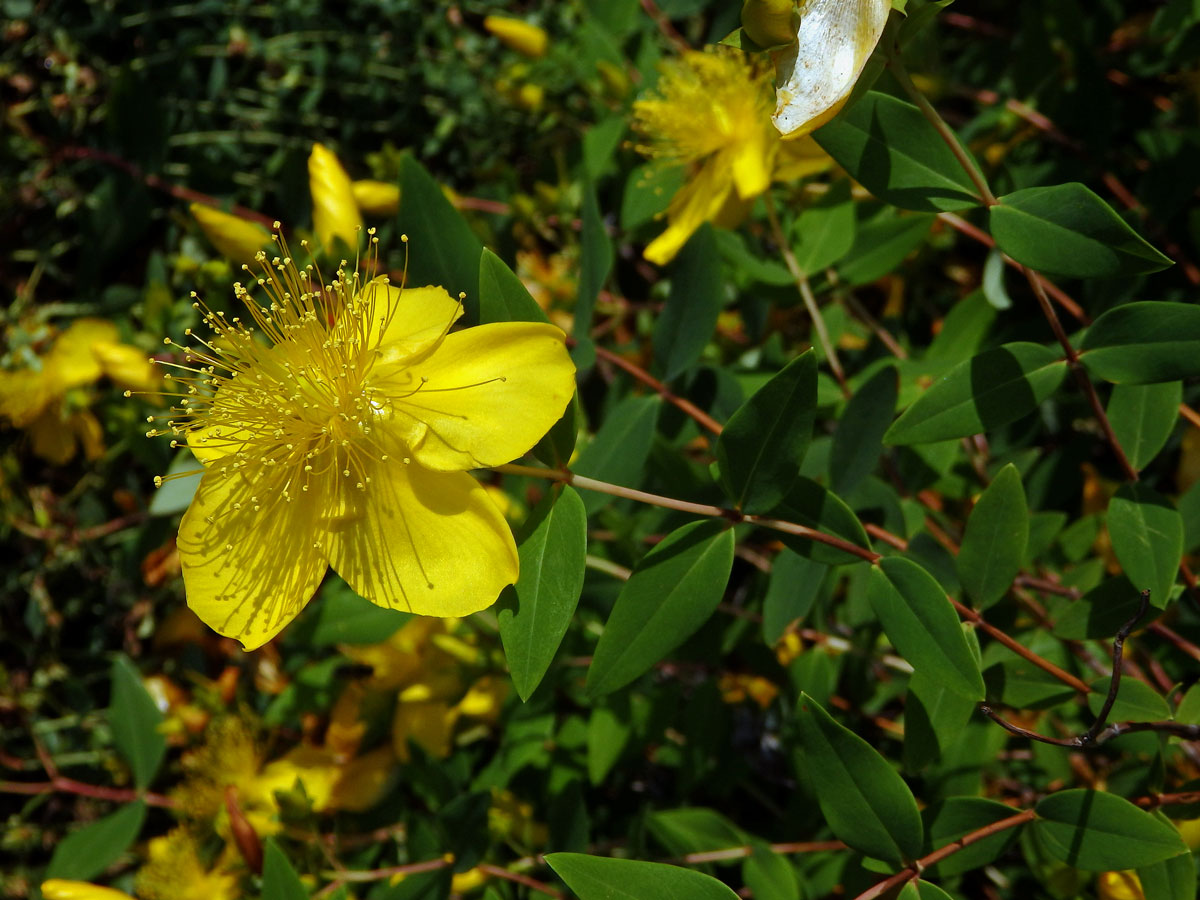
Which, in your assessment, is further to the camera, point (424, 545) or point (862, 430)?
point (862, 430)

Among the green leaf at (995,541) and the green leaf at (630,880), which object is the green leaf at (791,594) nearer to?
the green leaf at (995,541)

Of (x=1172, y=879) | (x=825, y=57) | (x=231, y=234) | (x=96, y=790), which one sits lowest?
(x=96, y=790)

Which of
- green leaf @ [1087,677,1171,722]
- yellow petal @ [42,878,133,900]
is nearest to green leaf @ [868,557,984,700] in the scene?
green leaf @ [1087,677,1171,722]

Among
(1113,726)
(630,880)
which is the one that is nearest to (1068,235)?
(1113,726)

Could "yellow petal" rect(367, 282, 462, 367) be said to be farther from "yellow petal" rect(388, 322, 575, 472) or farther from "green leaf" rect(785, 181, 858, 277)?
"green leaf" rect(785, 181, 858, 277)

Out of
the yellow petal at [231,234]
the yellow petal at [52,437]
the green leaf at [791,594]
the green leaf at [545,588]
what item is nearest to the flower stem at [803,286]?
the green leaf at [791,594]

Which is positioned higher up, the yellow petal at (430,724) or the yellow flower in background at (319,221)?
the yellow flower in background at (319,221)

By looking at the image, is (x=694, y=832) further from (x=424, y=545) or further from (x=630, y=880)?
(x=424, y=545)
